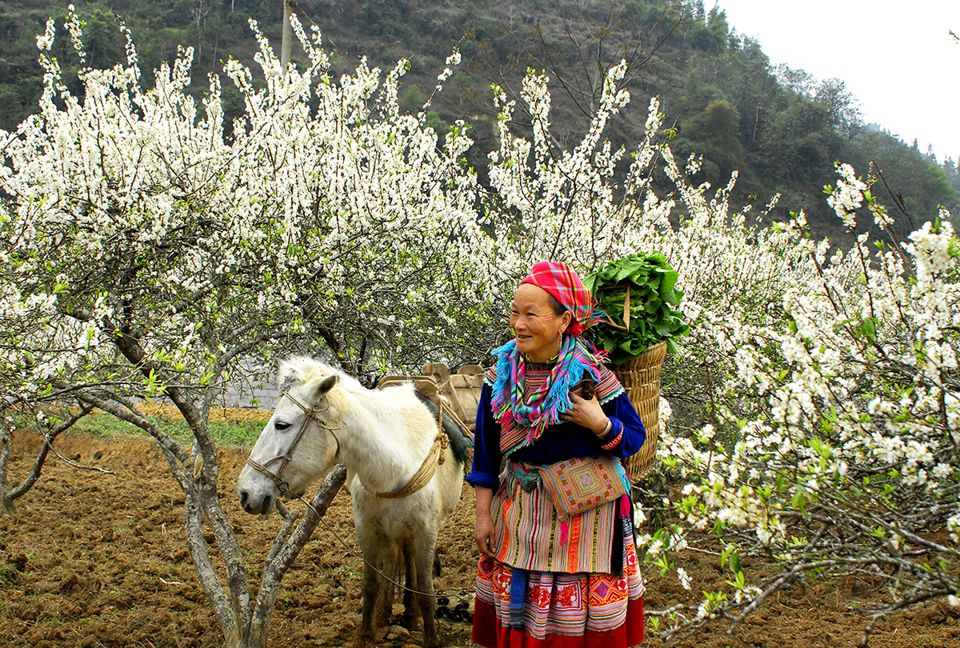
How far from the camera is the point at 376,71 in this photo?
693 cm

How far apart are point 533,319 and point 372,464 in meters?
1.68

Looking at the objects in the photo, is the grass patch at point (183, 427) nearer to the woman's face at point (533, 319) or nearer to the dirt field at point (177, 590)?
the dirt field at point (177, 590)

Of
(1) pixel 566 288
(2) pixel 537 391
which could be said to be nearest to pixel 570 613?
(2) pixel 537 391

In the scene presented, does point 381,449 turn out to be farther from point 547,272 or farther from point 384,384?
point 547,272

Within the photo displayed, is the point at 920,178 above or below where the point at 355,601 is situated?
above

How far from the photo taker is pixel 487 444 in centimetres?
273

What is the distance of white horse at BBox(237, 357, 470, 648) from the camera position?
3.37 metres

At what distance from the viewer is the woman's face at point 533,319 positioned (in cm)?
251

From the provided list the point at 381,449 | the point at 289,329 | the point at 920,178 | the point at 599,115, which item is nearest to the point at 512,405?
the point at 381,449

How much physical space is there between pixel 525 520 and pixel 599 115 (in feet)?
14.6

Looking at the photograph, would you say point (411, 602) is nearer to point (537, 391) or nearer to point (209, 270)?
point (209, 270)

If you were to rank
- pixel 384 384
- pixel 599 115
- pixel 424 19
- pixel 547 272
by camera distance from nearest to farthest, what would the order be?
pixel 547 272 → pixel 384 384 → pixel 599 115 → pixel 424 19

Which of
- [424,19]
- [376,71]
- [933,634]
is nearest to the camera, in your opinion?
[933,634]

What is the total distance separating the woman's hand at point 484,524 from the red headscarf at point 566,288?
77cm
